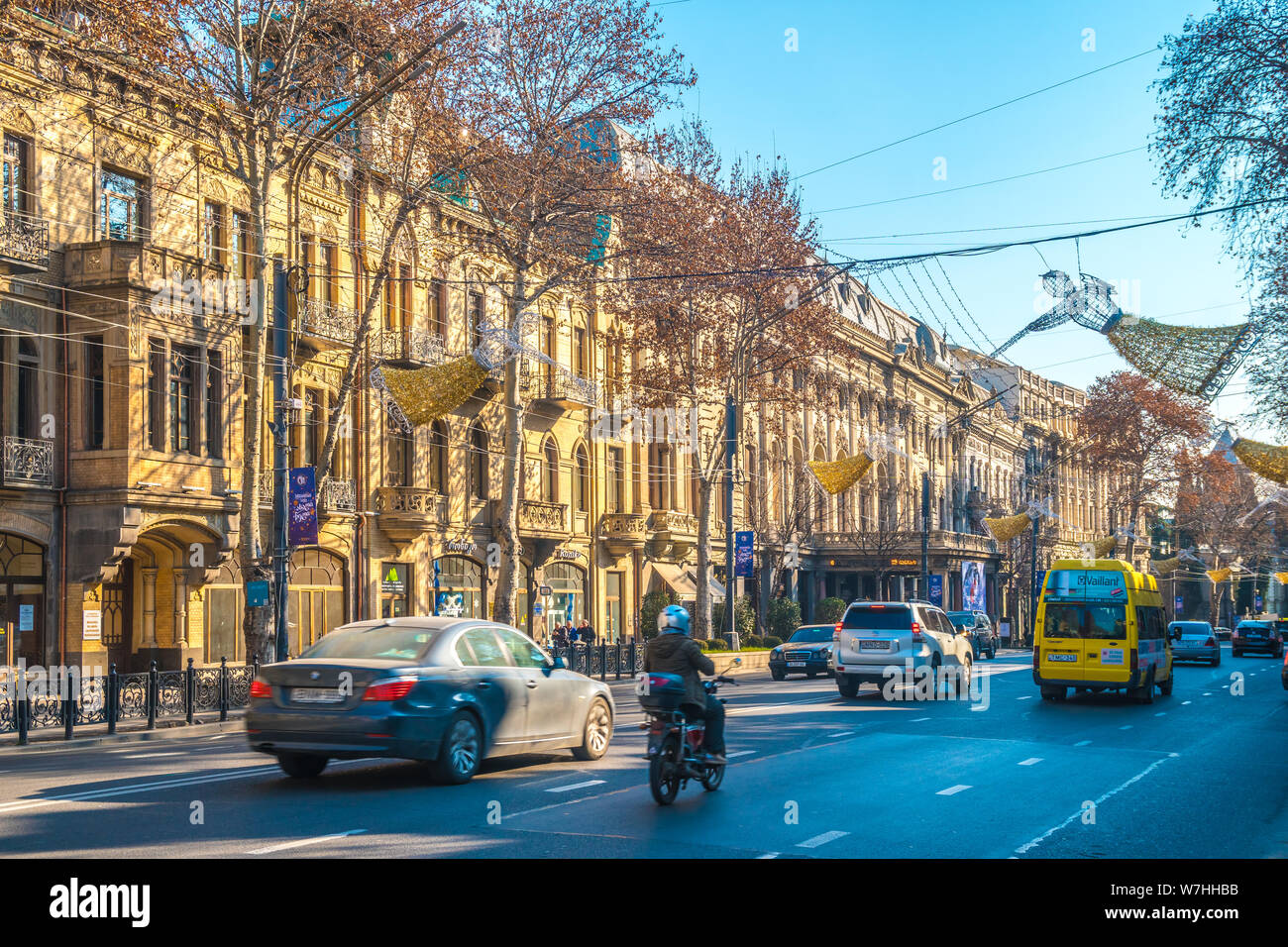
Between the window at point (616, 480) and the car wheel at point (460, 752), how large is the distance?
116 feet

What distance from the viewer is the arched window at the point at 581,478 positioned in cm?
4569

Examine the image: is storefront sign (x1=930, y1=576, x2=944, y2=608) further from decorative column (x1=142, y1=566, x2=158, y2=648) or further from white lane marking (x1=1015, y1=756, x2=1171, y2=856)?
white lane marking (x1=1015, y1=756, x2=1171, y2=856)

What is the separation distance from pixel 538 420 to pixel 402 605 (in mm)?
9076

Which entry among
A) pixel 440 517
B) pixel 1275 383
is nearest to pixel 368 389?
pixel 440 517

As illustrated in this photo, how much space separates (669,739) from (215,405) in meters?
21.4

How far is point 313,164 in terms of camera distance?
1299 inches

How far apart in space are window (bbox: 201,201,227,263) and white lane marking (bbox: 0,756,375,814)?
18465 mm

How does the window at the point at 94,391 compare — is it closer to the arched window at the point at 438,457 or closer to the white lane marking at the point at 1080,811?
the arched window at the point at 438,457

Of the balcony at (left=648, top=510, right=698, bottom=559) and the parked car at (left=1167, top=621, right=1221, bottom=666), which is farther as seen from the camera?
the balcony at (left=648, top=510, right=698, bottom=559)

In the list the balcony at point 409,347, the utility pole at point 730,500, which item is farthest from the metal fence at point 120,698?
the utility pole at point 730,500

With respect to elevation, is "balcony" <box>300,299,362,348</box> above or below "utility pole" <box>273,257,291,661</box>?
above

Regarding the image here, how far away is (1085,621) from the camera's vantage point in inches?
958

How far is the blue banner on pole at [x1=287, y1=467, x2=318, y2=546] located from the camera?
75.0ft

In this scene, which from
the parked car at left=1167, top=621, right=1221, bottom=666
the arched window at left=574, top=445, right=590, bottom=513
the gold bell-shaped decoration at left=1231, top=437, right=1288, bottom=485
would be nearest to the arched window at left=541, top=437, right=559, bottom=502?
the arched window at left=574, top=445, right=590, bottom=513
